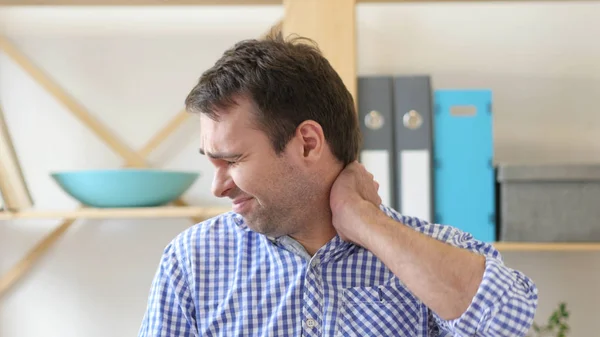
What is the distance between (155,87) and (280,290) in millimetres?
959

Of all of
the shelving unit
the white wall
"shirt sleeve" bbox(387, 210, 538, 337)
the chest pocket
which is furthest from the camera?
the white wall

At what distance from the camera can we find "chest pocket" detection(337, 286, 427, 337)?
0.96 meters

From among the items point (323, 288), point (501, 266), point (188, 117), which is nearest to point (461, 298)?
point (501, 266)

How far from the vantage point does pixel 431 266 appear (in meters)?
0.90

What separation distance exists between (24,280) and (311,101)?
3.89 ft

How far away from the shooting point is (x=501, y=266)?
905mm

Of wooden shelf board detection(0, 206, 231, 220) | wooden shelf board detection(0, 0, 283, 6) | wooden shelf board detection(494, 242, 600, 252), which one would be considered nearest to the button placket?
wooden shelf board detection(0, 206, 231, 220)

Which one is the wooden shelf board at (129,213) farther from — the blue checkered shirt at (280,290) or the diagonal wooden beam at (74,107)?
the blue checkered shirt at (280,290)

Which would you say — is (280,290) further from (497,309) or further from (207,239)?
(497,309)

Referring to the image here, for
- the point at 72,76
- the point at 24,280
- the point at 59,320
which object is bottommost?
the point at 59,320

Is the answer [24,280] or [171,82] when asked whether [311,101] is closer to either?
[171,82]

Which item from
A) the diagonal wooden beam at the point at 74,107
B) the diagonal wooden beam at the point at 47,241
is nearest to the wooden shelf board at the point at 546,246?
the diagonal wooden beam at the point at 47,241

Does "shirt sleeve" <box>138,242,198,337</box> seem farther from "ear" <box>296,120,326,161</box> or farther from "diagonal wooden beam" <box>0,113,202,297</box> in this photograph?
"diagonal wooden beam" <box>0,113,202,297</box>

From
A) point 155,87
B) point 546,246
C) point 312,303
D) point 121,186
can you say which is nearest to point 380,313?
point 312,303
